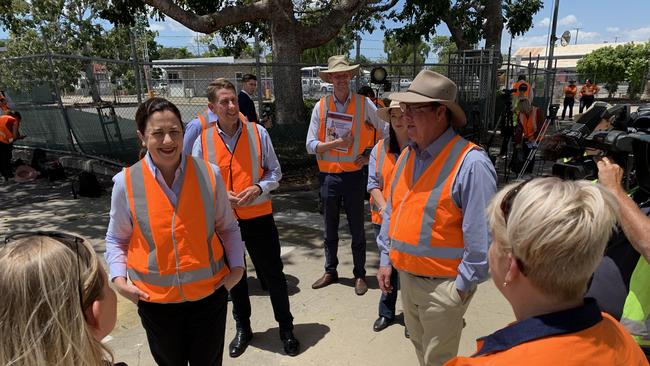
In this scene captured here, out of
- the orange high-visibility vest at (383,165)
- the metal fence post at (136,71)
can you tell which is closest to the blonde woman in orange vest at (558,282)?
the orange high-visibility vest at (383,165)

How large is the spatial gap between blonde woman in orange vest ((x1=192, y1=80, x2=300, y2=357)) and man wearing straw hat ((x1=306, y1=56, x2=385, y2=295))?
0.91m

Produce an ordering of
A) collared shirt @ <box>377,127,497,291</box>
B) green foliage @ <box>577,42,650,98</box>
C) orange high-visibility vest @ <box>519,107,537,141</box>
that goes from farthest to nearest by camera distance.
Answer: green foliage @ <box>577,42,650,98</box> → orange high-visibility vest @ <box>519,107,537,141</box> → collared shirt @ <box>377,127,497,291</box>

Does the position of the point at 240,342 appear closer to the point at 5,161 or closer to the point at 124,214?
the point at 124,214

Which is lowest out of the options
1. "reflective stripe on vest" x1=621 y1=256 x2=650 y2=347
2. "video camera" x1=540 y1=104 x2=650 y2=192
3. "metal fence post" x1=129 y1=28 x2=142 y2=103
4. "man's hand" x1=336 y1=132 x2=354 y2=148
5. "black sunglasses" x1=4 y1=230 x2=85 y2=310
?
"reflective stripe on vest" x1=621 y1=256 x2=650 y2=347

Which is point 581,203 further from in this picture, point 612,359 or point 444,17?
point 444,17

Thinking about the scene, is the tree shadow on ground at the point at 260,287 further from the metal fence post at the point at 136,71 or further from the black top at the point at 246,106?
the metal fence post at the point at 136,71

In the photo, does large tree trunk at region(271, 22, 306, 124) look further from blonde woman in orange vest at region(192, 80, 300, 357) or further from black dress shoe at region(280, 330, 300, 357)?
black dress shoe at region(280, 330, 300, 357)

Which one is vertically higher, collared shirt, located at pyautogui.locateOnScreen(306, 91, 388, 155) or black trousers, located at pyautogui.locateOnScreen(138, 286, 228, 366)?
collared shirt, located at pyautogui.locateOnScreen(306, 91, 388, 155)

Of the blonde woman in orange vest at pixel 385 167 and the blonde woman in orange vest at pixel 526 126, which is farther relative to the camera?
the blonde woman in orange vest at pixel 526 126

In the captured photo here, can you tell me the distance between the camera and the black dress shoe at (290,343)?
323 centimetres

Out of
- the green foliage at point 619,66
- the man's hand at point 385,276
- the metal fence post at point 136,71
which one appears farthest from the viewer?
the green foliage at point 619,66

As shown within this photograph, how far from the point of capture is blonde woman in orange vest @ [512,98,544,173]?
25.8 ft

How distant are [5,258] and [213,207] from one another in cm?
119

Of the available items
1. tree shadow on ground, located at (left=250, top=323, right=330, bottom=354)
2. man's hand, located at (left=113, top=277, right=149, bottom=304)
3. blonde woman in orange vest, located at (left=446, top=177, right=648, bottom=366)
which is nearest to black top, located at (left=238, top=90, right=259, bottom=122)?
tree shadow on ground, located at (left=250, top=323, right=330, bottom=354)
